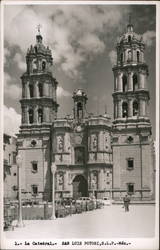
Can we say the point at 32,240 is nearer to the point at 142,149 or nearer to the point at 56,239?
the point at 56,239

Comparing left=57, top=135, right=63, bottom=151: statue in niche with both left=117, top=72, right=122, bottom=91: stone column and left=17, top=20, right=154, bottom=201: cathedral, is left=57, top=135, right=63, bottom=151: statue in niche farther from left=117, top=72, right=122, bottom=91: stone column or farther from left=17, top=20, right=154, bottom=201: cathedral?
left=117, top=72, right=122, bottom=91: stone column

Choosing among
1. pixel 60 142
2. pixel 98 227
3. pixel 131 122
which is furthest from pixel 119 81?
pixel 60 142

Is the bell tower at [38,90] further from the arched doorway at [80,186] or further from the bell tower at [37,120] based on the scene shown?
the arched doorway at [80,186]

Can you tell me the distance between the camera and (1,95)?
7.22 m

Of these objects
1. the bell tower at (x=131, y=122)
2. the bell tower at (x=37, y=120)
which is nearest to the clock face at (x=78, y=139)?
the bell tower at (x=37, y=120)

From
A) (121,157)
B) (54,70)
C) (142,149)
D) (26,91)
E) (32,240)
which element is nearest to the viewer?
(32,240)

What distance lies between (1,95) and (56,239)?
6.90ft

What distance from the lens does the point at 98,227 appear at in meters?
7.09

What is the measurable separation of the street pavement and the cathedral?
0.60 m

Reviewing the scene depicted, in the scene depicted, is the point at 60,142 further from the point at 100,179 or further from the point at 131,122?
the point at 131,122

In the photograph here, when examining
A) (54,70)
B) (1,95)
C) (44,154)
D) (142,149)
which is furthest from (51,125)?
(1,95)

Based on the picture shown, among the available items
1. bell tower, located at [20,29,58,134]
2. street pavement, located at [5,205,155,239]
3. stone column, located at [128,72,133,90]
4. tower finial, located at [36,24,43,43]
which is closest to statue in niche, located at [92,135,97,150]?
bell tower, located at [20,29,58,134]

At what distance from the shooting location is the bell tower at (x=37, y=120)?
27.6 feet

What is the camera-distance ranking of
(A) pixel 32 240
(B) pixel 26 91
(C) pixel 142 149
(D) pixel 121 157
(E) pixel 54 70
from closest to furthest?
(A) pixel 32 240, (E) pixel 54 70, (B) pixel 26 91, (C) pixel 142 149, (D) pixel 121 157
